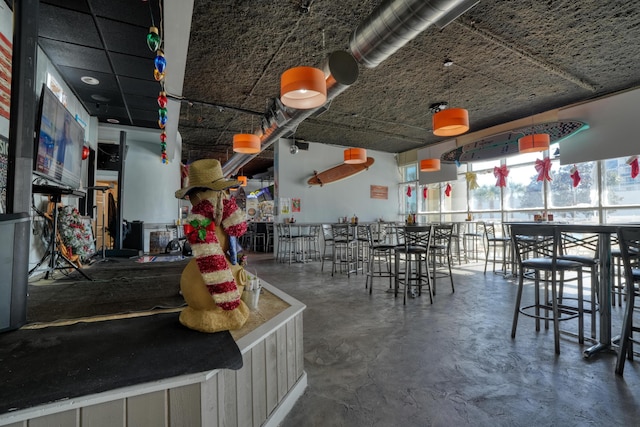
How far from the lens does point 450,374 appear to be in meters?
1.96

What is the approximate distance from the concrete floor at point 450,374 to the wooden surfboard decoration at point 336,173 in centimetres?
553

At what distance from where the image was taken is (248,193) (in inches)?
635

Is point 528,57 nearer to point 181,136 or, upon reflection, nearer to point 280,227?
point 280,227

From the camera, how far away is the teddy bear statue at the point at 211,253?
143cm

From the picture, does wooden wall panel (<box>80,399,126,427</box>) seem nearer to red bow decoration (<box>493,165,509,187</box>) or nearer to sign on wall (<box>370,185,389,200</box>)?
red bow decoration (<box>493,165,509,187</box>)

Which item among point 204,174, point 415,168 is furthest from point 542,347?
point 415,168

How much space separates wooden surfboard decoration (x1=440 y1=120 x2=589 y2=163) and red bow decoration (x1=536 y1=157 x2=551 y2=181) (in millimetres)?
532

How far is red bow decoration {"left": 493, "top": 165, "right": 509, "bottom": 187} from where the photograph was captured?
7.34 meters

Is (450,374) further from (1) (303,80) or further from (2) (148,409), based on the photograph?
(1) (303,80)

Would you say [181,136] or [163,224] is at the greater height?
[181,136]

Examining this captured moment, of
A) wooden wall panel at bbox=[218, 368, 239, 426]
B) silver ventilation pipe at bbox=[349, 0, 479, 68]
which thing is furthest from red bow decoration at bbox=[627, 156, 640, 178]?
wooden wall panel at bbox=[218, 368, 239, 426]

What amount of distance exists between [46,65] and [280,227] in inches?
207

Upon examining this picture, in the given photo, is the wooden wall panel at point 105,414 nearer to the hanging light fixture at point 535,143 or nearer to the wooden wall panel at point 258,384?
the wooden wall panel at point 258,384

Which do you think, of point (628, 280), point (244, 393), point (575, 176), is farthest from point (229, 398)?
point (575, 176)
